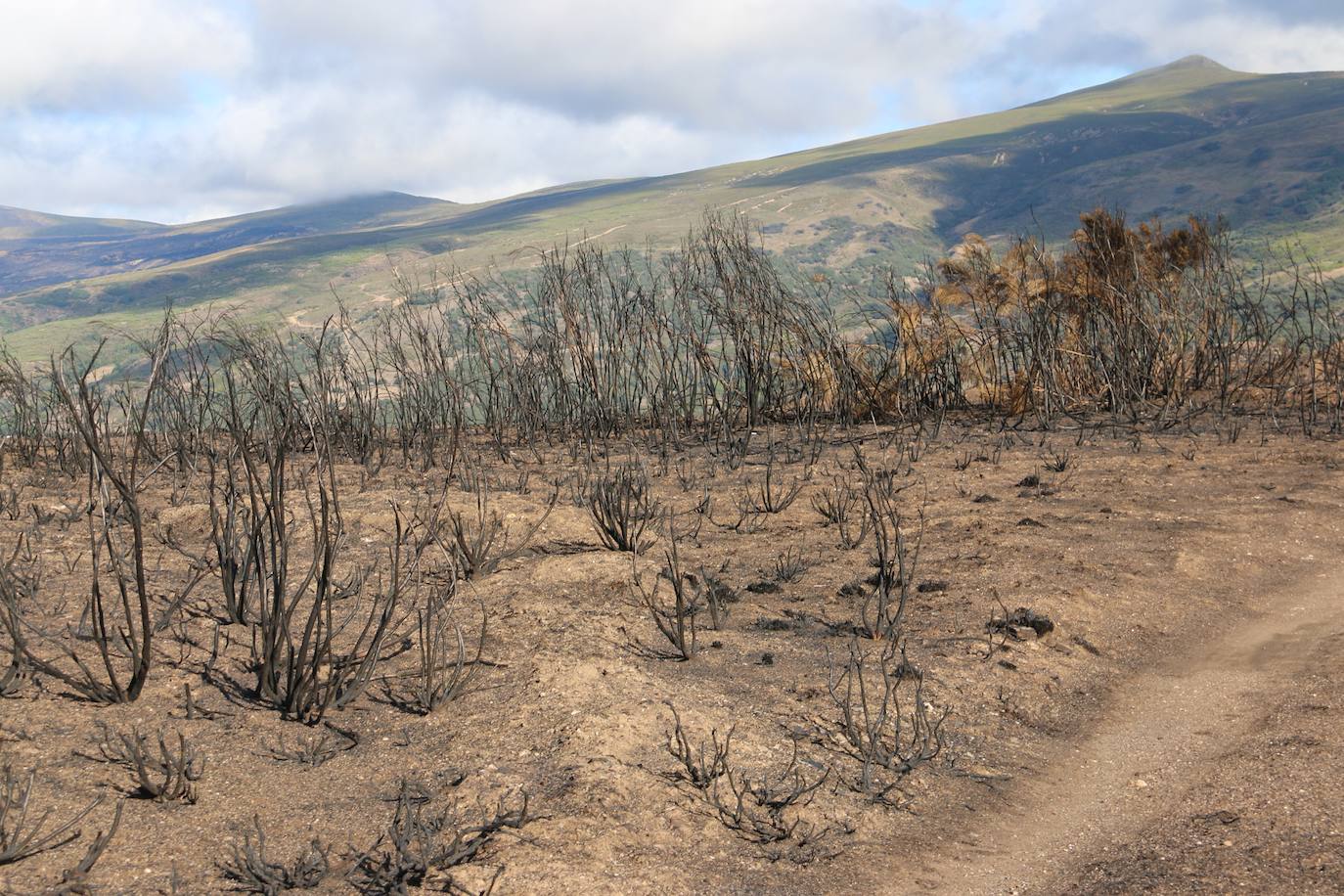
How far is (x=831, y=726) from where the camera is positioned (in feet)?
12.3

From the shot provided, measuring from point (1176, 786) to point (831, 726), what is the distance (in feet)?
3.79

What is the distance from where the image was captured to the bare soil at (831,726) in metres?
2.88

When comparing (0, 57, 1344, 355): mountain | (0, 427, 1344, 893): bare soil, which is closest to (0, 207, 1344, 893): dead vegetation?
(0, 427, 1344, 893): bare soil

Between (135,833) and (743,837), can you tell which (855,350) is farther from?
(135,833)

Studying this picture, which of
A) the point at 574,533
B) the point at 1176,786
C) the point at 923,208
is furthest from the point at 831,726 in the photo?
the point at 923,208

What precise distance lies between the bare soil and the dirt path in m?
0.01

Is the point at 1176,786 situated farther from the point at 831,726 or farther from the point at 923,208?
the point at 923,208

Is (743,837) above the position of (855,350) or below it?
below

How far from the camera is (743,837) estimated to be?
10.1 ft

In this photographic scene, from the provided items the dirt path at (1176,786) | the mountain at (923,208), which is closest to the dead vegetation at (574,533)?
the dirt path at (1176,786)

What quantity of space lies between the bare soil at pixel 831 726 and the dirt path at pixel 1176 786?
12mm

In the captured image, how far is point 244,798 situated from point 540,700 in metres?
1.09

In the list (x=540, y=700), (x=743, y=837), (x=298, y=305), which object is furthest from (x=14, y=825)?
(x=298, y=305)

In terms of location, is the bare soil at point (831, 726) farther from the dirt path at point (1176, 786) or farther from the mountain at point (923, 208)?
the mountain at point (923, 208)
